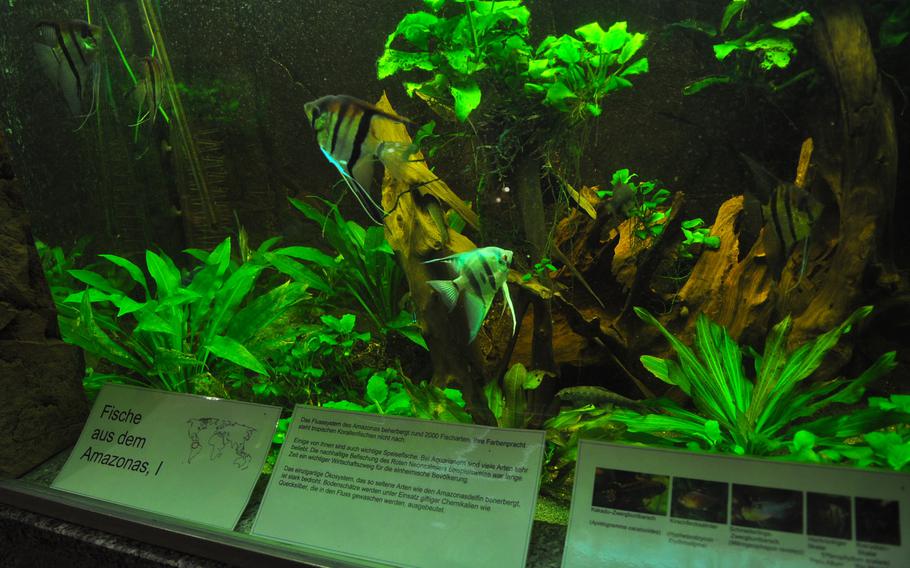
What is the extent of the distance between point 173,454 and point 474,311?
92cm

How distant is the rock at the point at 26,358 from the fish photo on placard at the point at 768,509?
199 centimetres

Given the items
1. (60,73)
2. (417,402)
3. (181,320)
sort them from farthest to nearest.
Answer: (181,320) → (60,73) → (417,402)

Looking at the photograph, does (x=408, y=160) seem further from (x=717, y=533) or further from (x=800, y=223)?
(x=717, y=533)

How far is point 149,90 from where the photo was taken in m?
2.45

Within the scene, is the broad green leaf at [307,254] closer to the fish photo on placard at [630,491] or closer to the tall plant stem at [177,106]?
the tall plant stem at [177,106]

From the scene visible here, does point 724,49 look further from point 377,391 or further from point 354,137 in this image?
point 377,391

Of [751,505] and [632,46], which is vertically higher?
[632,46]

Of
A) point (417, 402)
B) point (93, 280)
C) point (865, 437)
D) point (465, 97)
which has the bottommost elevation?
point (417, 402)

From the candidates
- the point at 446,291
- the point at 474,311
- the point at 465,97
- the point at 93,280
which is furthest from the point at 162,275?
the point at 465,97

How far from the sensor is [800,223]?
1.50m

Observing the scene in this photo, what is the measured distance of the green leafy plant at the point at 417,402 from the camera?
5.74ft

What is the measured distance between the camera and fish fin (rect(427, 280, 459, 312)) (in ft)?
5.87

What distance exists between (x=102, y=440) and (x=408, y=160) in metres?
1.22

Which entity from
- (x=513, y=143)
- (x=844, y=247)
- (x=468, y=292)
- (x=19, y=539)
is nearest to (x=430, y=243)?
(x=468, y=292)
